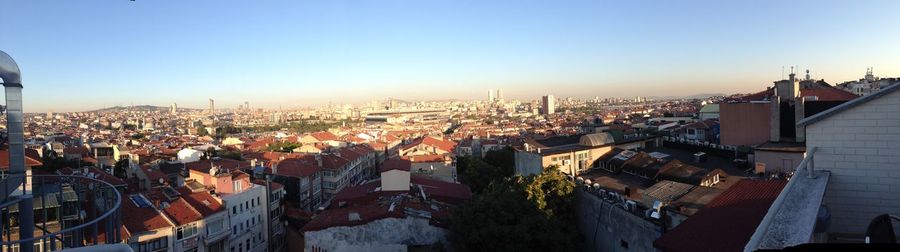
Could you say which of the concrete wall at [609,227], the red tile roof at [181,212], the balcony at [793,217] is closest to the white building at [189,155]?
the red tile roof at [181,212]

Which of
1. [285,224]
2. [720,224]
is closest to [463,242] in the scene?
[720,224]

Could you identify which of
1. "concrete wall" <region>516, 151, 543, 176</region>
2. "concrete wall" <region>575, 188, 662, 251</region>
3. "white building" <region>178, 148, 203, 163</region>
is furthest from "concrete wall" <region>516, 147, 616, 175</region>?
"white building" <region>178, 148, 203, 163</region>

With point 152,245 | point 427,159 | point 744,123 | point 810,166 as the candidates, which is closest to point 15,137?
point 810,166

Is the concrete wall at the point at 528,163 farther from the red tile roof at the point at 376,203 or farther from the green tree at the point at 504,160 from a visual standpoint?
the green tree at the point at 504,160

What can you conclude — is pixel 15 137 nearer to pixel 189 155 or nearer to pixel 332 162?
pixel 332 162

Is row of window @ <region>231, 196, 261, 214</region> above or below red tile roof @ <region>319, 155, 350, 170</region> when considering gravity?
below

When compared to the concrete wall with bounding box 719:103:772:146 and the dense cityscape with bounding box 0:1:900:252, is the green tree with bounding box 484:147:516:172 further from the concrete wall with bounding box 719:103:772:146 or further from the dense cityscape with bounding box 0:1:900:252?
the concrete wall with bounding box 719:103:772:146
